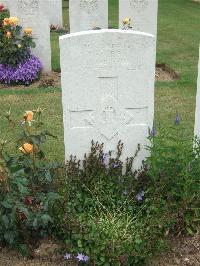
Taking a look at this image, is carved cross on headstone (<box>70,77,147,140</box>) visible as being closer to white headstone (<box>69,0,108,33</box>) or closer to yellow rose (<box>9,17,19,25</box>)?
yellow rose (<box>9,17,19,25</box>)

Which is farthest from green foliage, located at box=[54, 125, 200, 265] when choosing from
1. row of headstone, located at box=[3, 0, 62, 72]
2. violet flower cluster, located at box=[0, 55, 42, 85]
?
row of headstone, located at box=[3, 0, 62, 72]

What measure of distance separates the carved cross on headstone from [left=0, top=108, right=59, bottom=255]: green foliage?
459 millimetres

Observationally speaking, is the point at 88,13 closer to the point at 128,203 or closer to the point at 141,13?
the point at 141,13

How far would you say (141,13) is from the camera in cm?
906

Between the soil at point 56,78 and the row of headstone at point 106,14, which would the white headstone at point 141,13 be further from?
the soil at point 56,78

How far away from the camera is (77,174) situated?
404 centimetres

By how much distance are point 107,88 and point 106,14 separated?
587cm

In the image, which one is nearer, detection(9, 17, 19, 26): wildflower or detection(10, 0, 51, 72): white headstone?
detection(9, 17, 19, 26): wildflower

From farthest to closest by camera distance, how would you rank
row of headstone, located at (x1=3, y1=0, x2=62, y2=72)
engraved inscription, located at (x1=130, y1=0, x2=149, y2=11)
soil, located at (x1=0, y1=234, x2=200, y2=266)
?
engraved inscription, located at (x1=130, y1=0, x2=149, y2=11)
row of headstone, located at (x1=3, y1=0, x2=62, y2=72)
soil, located at (x1=0, y1=234, x2=200, y2=266)

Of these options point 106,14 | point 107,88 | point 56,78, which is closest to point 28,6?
point 56,78

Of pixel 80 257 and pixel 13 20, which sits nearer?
pixel 80 257

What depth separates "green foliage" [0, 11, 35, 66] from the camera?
8070mm

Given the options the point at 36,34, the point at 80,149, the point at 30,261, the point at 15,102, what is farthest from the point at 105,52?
the point at 36,34

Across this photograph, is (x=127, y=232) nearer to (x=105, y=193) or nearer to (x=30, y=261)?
(x=105, y=193)
